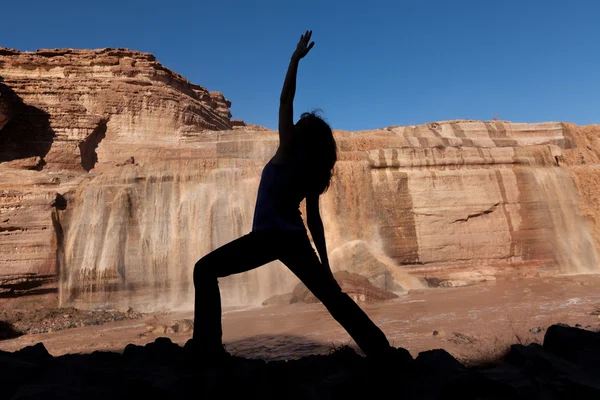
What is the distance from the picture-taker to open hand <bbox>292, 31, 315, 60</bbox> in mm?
2303

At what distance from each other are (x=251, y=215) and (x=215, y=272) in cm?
1192

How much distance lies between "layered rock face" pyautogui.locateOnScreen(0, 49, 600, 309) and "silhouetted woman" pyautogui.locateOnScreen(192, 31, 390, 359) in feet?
34.5

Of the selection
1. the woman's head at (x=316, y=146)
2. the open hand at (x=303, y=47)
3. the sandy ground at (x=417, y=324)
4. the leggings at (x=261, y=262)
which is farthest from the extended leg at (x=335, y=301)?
the sandy ground at (x=417, y=324)

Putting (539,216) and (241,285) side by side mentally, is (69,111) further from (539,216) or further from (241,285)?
(539,216)

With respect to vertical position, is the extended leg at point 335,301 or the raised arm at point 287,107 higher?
the raised arm at point 287,107

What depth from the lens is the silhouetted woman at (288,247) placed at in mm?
2270

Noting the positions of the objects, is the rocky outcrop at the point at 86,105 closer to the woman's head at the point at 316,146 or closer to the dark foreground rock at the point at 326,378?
the dark foreground rock at the point at 326,378

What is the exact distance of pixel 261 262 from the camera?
237 cm

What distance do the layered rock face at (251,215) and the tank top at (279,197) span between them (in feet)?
35.0

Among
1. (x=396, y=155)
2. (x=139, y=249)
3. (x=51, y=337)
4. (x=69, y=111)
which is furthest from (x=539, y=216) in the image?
(x=69, y=111)

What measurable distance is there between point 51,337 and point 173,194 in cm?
602

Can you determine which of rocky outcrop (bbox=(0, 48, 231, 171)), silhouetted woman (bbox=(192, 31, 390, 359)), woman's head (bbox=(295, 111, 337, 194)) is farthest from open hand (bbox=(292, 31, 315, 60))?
rocky outcrop (bbox=(0, 48, 231, 171))

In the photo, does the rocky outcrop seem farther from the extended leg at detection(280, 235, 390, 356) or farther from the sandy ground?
the extended leg at detection(280, 235, 390, 356)

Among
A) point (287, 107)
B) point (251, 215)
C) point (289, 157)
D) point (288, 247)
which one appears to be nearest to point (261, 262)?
point (288, 247)
